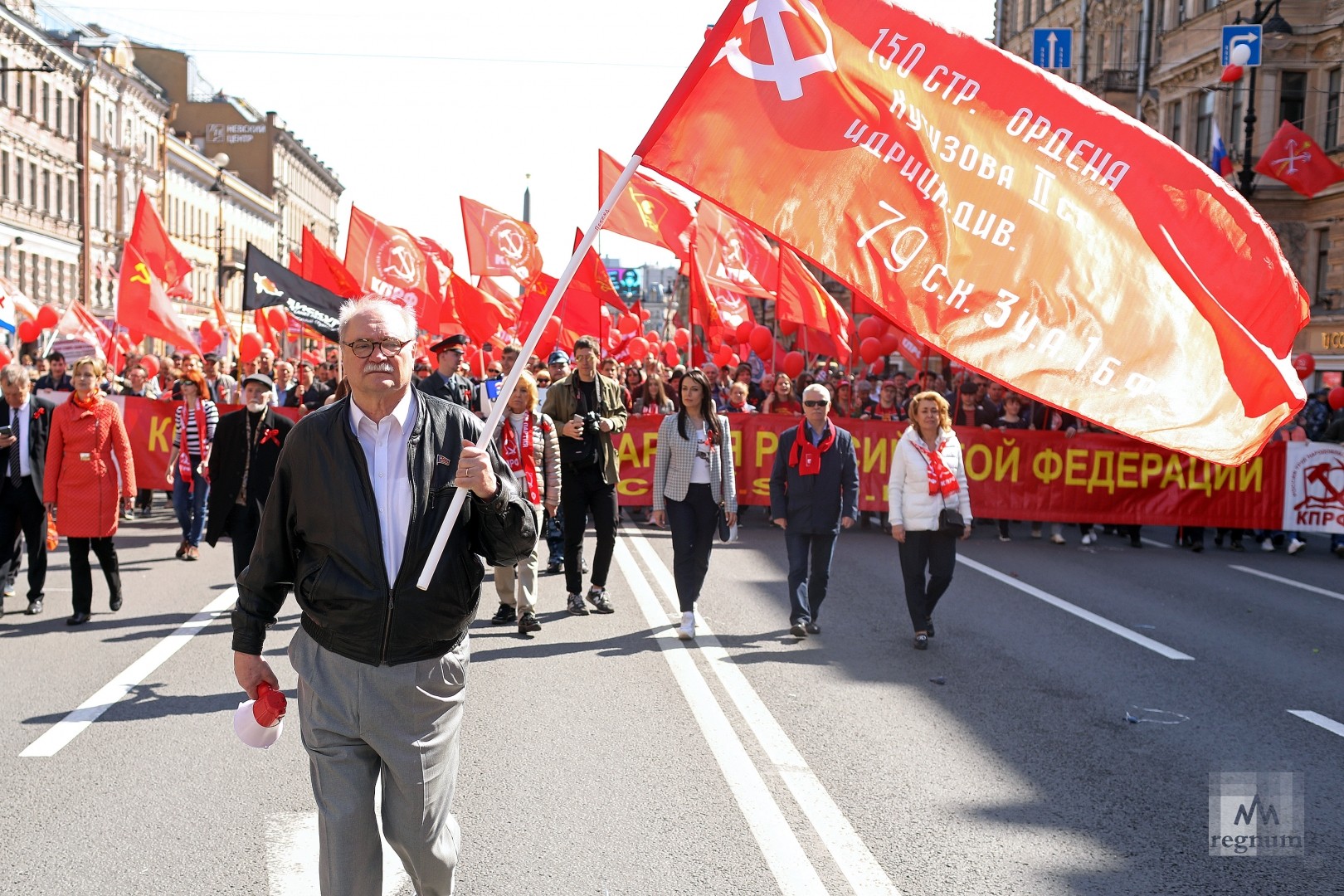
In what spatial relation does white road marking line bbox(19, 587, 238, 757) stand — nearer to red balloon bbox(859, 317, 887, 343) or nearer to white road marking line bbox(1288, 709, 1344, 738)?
white road marking line bbox(1288, 709, 1344, 738)

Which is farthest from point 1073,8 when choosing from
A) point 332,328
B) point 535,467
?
point 535,467

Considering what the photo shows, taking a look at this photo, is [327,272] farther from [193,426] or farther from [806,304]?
[193,426]

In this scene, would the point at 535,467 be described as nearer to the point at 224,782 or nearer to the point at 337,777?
the point at 224,782

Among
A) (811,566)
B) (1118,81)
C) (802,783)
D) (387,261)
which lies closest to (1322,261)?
(1118,81)

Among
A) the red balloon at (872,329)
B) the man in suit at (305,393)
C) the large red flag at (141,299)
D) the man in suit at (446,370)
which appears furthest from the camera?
the red balloon at (872,329)

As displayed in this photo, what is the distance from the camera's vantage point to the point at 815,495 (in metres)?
10.2

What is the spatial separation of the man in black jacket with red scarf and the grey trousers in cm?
630

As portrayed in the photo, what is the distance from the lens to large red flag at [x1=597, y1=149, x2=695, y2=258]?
19.6 meters

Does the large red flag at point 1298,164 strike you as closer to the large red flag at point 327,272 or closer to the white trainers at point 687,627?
the large red flag at point 327,272

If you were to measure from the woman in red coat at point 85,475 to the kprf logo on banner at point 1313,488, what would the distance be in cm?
1327

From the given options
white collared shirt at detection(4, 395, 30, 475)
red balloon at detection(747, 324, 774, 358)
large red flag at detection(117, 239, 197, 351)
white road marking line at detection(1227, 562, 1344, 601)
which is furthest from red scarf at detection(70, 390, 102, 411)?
red balloon at detection(747, 324, 774, 358)

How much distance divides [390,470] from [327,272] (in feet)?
62.9

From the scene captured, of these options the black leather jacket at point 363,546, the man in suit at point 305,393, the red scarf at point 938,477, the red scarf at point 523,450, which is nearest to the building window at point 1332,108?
the man in suit at point 305,393
